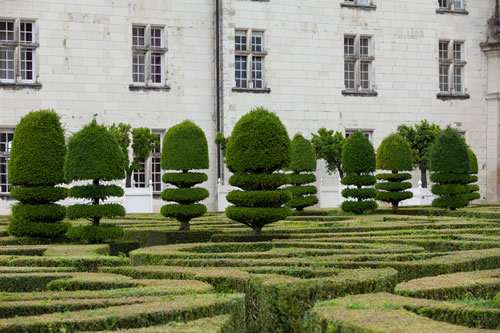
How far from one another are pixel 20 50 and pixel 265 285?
890 inches

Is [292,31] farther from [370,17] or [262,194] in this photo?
[262,194]

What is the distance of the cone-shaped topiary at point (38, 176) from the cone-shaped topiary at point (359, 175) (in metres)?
10.3

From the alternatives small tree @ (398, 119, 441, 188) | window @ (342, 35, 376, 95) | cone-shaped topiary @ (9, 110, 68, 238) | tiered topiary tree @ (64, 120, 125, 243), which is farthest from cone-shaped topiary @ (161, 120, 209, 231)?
window @ (342, 35, 376, 95)

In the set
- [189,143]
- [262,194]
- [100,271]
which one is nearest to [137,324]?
[100,271]

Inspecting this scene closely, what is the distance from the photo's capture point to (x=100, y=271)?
14562 millimetres

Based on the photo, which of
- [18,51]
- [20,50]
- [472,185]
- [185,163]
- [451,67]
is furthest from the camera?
[451,67]

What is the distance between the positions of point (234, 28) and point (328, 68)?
385 cm

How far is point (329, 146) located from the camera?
1409 inches

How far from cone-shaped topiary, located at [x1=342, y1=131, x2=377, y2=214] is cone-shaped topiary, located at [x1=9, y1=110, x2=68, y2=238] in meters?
10.3

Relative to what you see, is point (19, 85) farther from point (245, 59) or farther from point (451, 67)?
point (451, 67)

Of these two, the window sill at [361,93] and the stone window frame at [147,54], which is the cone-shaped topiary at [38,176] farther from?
the window sill at [361,93]

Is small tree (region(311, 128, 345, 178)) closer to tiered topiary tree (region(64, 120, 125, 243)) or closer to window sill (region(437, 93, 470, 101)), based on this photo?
window sill (region(437, 93, 470, 101))

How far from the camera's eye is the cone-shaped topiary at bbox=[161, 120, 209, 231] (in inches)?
918

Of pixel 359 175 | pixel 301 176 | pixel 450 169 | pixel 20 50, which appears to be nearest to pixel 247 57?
pixel 301 176
